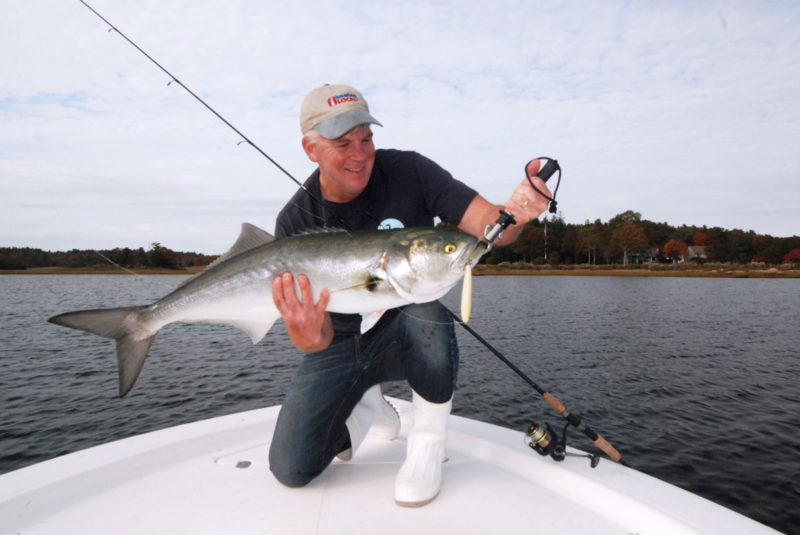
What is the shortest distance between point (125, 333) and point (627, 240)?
384 ft

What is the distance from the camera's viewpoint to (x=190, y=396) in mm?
12836

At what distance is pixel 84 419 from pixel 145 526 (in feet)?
34.9

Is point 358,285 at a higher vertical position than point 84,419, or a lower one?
higher

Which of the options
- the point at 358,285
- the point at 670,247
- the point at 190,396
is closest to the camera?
the point at 358,285

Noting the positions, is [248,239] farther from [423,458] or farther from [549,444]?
[549,444]

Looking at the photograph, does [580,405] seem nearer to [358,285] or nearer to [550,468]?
[550,468]

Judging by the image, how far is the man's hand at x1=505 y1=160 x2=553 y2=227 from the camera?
275 cm

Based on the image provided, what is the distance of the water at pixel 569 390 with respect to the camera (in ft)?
28.8

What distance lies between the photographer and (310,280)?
10.2ft

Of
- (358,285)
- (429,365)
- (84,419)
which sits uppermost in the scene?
(358,285)

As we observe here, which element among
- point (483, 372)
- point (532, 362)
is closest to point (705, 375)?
point (532, 362)

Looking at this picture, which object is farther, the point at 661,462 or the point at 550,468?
the point at 661,462

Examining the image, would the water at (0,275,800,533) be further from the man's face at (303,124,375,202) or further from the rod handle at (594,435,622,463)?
the man's face at (303,124,375,202)

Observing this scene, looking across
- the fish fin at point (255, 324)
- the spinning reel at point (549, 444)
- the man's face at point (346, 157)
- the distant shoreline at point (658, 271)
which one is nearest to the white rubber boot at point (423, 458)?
the spinning reel at point (549, 444)
